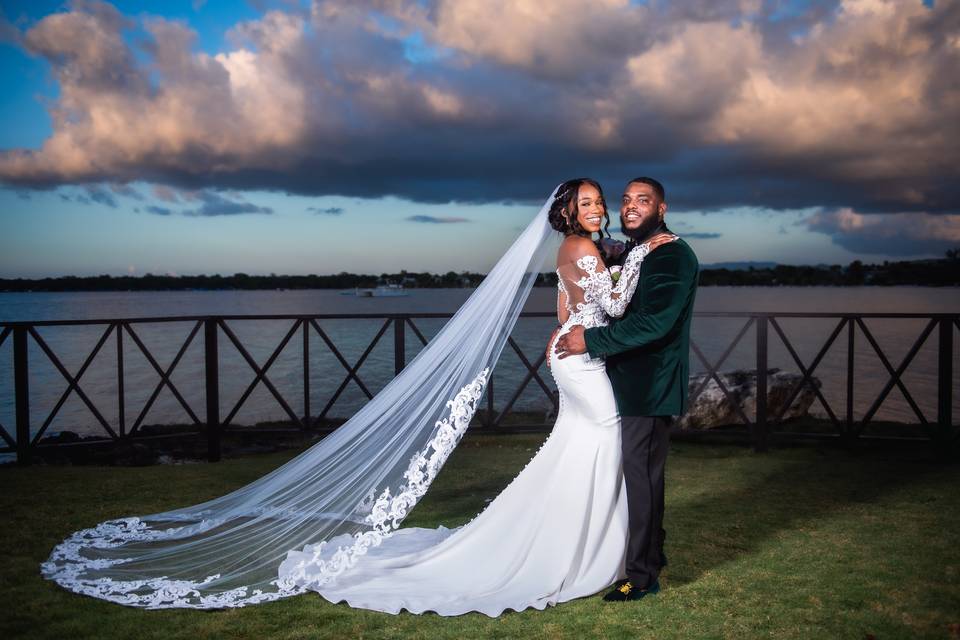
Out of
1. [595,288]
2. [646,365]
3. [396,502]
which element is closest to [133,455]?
[396,502]

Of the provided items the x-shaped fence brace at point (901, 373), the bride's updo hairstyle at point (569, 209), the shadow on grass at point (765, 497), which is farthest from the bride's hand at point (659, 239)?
the x-shaped fence brace at point (901, 373)

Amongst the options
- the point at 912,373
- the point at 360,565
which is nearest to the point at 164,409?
the point at 360,565

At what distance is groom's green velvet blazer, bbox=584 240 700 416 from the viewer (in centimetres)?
307

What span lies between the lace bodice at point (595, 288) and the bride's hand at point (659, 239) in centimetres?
2

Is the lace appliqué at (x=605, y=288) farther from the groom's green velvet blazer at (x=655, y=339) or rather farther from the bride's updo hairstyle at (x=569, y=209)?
the bride's updo hairstyle at (x=569, y=209)

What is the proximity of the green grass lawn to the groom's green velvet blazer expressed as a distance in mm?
981

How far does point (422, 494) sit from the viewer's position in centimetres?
354

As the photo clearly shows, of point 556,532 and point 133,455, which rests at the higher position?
point 556,532

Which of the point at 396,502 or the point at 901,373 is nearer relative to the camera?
the point at 396,502

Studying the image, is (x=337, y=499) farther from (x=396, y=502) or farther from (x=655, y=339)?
(x=655, y=339)

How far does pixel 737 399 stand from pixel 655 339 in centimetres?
614

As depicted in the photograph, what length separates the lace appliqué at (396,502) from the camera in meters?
3.39

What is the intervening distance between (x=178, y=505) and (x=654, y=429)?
3589 mm

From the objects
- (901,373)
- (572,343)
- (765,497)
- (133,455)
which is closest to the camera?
(572,343)
